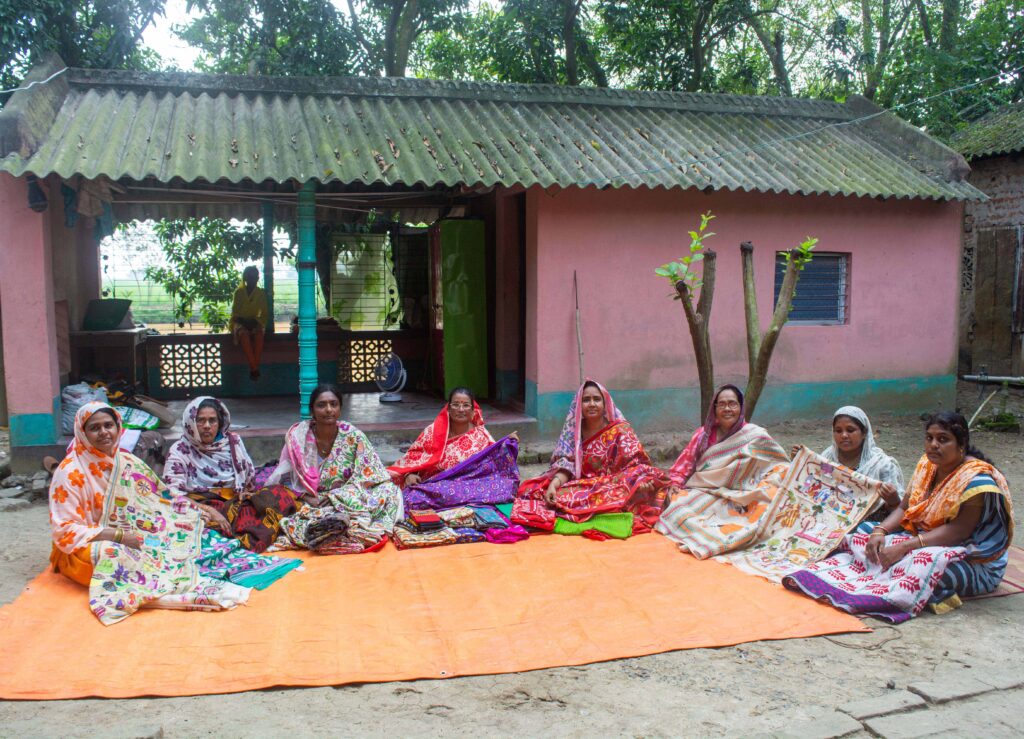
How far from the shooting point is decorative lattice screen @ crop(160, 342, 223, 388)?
995 cm

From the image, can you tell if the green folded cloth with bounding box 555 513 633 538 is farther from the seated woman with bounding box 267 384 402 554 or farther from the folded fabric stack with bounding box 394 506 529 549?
the seated woman with bounding box 267 384 402 554

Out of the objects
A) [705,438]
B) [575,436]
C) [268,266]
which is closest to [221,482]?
[575,436]

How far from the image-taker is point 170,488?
16.1 ft

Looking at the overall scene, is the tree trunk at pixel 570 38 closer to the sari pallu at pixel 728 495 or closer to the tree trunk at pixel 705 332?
the tree trunk at pixel 705 332

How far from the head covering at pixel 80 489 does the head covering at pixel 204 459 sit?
1.97 ft

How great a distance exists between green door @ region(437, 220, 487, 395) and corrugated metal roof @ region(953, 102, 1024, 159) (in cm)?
676

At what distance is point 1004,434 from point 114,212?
9938mm

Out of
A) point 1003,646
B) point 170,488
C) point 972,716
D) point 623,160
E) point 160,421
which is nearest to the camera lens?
point 972,716

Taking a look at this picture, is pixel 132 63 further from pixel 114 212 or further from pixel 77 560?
pixel 77 560

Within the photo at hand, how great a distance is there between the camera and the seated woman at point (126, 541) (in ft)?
13.6

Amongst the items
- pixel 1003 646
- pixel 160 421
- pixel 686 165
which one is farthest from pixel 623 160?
pixel 1003 646

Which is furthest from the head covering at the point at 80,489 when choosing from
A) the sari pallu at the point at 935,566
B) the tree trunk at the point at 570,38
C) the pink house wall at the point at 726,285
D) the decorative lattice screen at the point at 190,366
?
the tree trunk at the point at 570,38

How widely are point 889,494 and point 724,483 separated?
1.10 metres

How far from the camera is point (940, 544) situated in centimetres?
421
